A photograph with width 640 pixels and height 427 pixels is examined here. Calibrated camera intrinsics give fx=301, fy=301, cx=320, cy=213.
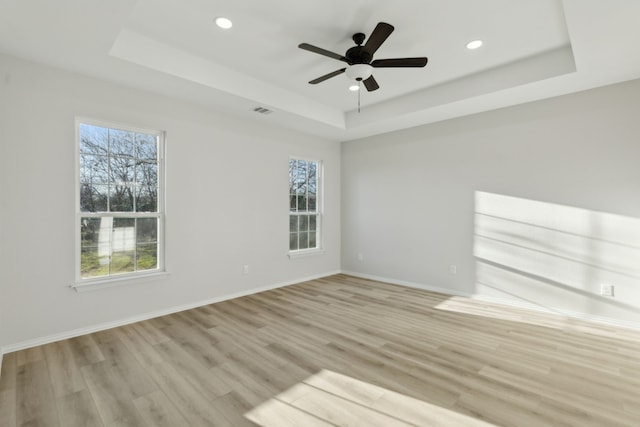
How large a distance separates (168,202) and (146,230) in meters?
0.42

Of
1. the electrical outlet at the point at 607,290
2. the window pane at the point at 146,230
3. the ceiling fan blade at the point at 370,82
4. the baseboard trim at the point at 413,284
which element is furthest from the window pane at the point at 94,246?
the electrical outlet at the point at 607,290

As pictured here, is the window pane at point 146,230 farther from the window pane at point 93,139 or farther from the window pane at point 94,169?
the window pane at point 93,139

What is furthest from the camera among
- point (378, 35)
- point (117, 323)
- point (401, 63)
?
point (117, 323)

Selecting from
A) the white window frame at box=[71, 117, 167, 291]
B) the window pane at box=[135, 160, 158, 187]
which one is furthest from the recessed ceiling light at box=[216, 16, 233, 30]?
the window pane at box=[135, 160, 158, 187]

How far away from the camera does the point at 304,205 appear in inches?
222

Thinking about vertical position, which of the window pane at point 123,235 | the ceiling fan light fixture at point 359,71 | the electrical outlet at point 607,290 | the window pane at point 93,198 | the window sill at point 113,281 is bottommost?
the electrical outlet at point 607,290

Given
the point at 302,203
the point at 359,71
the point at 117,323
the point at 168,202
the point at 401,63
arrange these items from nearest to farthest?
the point at 401,63, the point at 359,71, the point at 117,323, the point at 168,202, the point at 302,203

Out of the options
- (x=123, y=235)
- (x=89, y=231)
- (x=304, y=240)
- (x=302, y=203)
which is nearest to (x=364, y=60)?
(x=302, y=203)

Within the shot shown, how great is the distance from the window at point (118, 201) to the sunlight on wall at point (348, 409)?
2.50 meters

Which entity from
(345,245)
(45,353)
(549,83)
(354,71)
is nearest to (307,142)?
(345,245)

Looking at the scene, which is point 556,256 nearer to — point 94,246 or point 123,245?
point 123,245

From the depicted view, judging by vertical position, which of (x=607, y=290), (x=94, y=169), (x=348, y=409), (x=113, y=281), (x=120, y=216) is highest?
(x=94, y=169)

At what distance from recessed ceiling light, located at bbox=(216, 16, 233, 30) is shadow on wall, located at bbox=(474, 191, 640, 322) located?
12.7 feet

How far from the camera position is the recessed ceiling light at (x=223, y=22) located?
2.67m
